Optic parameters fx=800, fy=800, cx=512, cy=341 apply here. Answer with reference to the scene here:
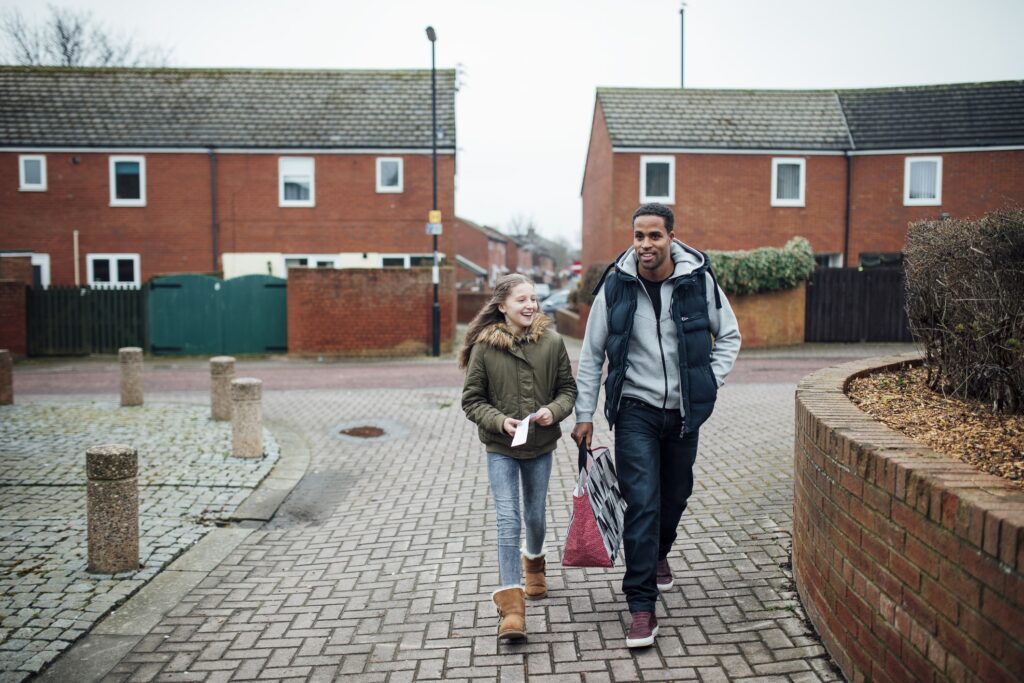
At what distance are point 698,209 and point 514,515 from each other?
23516 mm

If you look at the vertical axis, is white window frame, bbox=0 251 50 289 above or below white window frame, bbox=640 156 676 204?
below

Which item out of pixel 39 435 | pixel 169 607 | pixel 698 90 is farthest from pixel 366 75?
pixel 169 607

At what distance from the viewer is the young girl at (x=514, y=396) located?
4.05 m

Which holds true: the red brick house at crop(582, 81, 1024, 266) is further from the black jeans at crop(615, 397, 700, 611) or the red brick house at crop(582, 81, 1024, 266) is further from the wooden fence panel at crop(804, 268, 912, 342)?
the black jeans at crop(615, 397, 700, 611)

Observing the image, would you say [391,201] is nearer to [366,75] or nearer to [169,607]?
[366,75]

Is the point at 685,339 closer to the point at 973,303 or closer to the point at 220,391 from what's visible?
the point at 973,303

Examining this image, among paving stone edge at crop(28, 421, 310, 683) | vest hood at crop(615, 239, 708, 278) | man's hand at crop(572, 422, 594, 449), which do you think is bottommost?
paving stone edge at crop(28, 421, 310, 683)

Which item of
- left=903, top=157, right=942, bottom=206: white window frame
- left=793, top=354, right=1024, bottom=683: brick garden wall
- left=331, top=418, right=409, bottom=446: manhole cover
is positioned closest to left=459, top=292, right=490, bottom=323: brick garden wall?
left=903, top=157, right=942, bottom=206: white window frame

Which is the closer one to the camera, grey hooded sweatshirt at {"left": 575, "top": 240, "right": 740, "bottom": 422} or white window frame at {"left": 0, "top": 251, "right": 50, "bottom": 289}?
grey hooded sweatshirt at {"left": 575, "top": 240, "right": 740, "bottom": 422}

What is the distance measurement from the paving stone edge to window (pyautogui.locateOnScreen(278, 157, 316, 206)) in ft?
64.3

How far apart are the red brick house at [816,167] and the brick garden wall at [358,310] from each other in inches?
348

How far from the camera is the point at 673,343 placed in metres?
3.94

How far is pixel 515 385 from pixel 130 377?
9006 millimetres

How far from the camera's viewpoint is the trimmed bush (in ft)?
13.5
